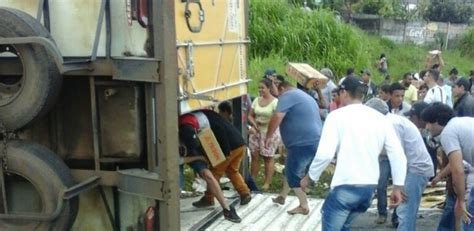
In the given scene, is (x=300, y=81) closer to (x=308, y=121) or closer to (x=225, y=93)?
(x=308, y=121)

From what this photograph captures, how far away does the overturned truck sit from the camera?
3566 millimetres

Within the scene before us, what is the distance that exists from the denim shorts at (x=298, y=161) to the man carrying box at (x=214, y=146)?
0.59 meters

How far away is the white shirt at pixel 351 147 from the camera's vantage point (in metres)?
4.86

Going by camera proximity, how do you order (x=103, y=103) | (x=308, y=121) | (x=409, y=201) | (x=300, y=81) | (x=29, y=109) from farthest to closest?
(x=300, y=81) < (x=308, y=121) < (x=409, y=201) < (x=103, y=103) < (x=29, y=109)

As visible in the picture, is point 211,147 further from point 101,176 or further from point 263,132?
point 263,132

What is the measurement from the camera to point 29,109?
142 inches

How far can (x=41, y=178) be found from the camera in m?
3.61

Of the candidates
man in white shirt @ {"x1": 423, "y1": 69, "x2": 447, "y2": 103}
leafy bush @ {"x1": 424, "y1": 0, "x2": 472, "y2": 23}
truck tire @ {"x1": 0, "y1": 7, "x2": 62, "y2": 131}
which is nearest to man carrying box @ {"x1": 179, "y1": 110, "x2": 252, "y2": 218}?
truck tire @ {"x1": 0, "y1": 7, "x2": 62, "y2": 131}

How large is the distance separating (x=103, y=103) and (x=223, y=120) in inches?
90.8

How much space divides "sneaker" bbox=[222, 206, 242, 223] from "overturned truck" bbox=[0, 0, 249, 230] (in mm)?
1883

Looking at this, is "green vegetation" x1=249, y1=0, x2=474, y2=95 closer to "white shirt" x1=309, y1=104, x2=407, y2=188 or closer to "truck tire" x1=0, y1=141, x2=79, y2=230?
"white shirt" x1=309, y1=104, x2=407, y2=188

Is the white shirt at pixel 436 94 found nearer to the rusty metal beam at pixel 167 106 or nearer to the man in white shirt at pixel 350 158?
the man in white shirt at pixel 350 158

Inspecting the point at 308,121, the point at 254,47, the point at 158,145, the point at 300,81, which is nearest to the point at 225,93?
the point at 308,121

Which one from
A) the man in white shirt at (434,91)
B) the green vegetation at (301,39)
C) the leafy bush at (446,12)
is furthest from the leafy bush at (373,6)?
the man in white shirt at (434,91)
